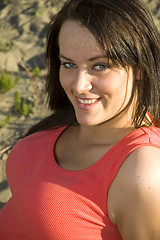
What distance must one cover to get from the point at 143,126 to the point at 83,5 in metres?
0.65

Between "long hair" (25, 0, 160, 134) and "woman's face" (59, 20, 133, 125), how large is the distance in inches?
1.4

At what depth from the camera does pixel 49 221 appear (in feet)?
6.03

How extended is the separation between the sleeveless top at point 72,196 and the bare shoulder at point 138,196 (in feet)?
0.15

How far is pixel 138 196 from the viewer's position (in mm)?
1612

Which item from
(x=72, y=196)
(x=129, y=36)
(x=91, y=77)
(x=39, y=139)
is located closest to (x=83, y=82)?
(x=91, y=77)

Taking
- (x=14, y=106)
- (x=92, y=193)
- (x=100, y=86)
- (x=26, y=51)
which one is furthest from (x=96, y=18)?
(x=26, y=51)

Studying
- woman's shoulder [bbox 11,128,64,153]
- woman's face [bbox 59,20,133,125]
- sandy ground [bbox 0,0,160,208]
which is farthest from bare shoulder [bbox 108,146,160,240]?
sandy ground [bbox 0,0,160,208]

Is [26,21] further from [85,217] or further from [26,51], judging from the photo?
[85,217]

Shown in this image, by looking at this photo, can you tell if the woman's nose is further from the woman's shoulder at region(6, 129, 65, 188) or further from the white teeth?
the woman's shoulder at region(6, 129, 65, 188)

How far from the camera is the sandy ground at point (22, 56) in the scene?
390 centimetres

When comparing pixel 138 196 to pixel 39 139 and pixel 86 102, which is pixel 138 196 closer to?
pixel 86 102

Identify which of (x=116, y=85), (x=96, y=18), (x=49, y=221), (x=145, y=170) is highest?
(x=96, y=18)

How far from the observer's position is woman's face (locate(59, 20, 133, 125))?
1.74m

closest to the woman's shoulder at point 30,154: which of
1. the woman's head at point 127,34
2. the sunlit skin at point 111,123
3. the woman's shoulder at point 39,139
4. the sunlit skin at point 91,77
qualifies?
the woman's shoulder at point 39,139
